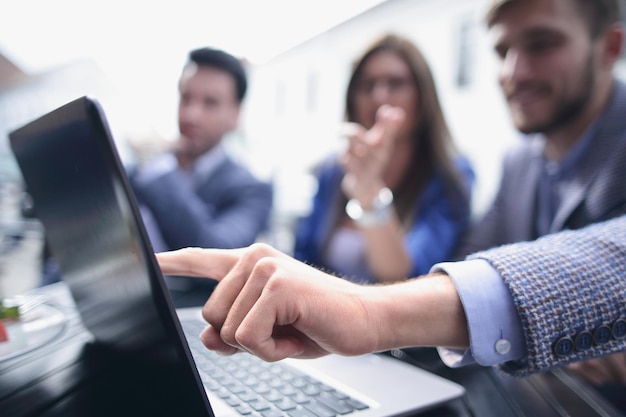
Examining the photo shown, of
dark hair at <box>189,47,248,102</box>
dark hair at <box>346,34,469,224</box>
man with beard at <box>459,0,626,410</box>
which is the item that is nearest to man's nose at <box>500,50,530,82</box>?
man with beard at <box>459,0,626,410</box>

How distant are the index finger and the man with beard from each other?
1.52 feet

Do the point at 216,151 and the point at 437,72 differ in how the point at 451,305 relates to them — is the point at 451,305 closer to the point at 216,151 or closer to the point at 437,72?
the point at 216,151

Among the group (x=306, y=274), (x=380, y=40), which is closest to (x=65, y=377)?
(x=306, y=274)

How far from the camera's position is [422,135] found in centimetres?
116

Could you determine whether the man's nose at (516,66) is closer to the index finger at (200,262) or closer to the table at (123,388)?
the table at (123,388)

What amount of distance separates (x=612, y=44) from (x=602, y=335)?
0.63 m

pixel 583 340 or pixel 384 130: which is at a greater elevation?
pixel 384 130

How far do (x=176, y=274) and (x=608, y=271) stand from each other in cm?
29

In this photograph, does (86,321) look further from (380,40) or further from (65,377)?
(380,40)

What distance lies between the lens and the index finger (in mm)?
274

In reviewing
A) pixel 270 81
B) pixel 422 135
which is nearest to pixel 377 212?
pixel 422 135

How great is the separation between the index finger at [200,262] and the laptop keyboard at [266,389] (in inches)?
1.8

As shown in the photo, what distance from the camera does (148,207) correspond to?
37.9 inches

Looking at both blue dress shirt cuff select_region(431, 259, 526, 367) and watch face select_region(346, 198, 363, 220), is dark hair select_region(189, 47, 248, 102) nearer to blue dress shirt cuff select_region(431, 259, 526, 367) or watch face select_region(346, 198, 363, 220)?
watch face select_region(346, 198, 363, 220)
